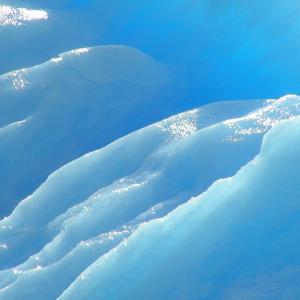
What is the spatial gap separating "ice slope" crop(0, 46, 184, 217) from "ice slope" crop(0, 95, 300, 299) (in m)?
0.34

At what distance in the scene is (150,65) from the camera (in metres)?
3.64

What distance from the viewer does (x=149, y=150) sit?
303 centimetres

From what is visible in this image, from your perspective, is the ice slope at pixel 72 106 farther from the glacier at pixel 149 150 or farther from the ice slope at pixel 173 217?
the ice slope at pixel 173 217

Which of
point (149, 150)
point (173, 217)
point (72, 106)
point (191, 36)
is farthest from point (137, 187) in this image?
point (191, 36)

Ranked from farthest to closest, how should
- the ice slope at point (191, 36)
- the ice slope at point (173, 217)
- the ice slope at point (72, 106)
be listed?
the ice slope at point (191, 36) → the ice slope at point (72, 106) → the ice slope at point (173, 217)

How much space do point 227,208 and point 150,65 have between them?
153cm

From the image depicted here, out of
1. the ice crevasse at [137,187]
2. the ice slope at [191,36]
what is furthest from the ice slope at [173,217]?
the ice slope at [191,36]

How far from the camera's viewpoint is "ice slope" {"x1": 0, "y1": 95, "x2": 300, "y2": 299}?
2.16 m

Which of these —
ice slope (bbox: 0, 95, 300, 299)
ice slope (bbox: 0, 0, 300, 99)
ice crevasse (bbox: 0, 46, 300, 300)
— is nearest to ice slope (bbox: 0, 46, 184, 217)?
ice crevasse (bbox: 0, 46, 300, 300)

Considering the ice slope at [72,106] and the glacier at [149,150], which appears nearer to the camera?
the glacier at [149,150]

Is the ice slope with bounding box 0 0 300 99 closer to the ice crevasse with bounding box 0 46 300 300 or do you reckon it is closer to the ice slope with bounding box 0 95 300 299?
the ice crevasse with bounding box 0 46 300 300

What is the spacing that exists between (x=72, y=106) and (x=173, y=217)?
1.39 m

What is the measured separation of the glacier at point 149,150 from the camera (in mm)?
2201

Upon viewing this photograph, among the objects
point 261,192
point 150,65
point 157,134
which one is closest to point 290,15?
point 150,65
